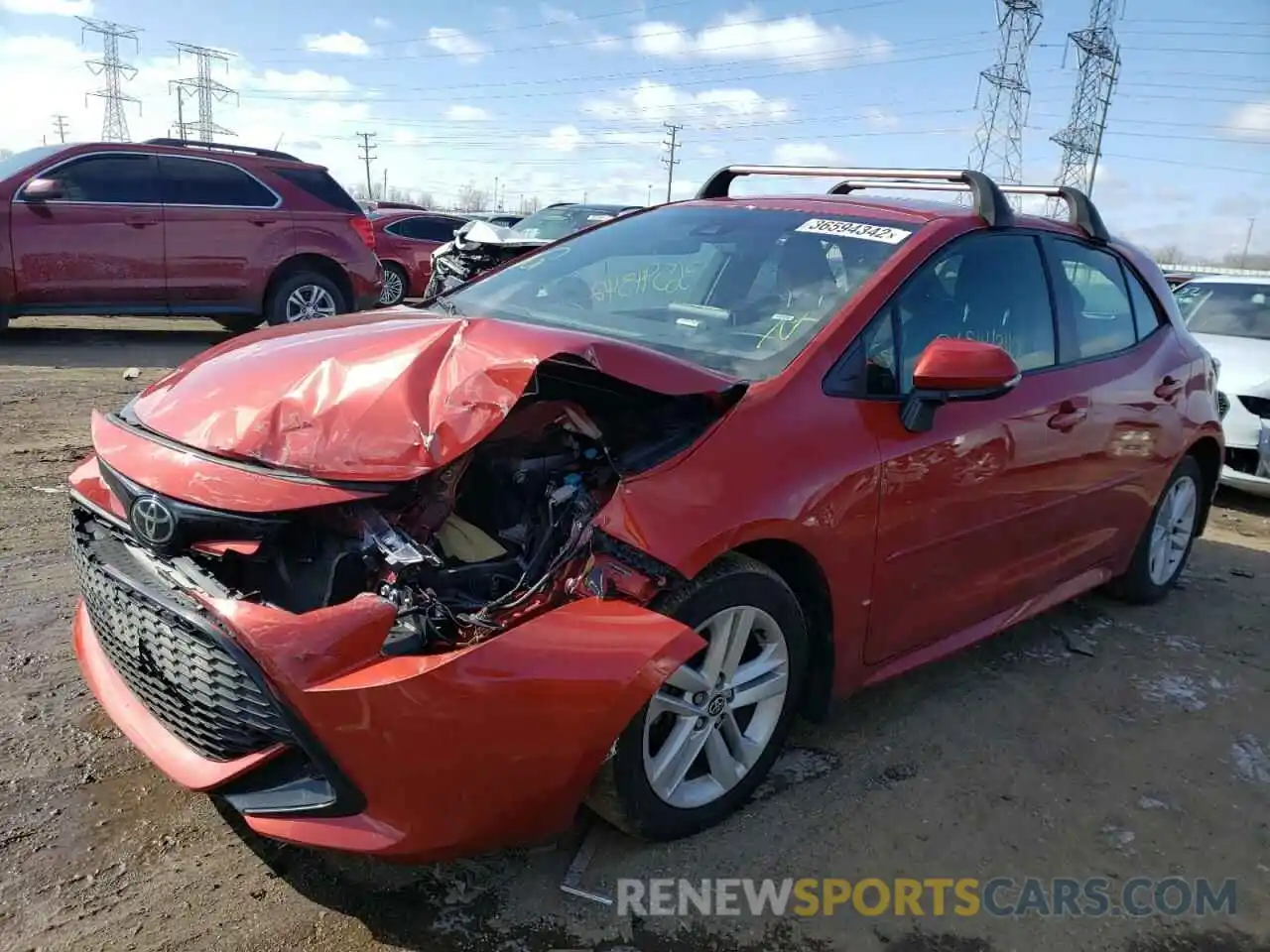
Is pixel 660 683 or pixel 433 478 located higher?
pixel 433 478

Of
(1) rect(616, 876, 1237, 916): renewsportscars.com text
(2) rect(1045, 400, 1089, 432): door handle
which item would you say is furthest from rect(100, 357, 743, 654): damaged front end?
(2) rect(1045, 400, 1089, 432): door handle

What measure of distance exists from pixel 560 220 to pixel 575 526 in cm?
1122

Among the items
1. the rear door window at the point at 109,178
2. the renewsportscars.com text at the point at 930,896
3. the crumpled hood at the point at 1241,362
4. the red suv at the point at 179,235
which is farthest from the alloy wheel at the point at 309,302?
the renewsportscars.com text at the point at 930,896

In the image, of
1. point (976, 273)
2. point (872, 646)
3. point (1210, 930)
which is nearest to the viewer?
point (1210, 930)

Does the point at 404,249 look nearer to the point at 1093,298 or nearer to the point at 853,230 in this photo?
the point at 1093,298

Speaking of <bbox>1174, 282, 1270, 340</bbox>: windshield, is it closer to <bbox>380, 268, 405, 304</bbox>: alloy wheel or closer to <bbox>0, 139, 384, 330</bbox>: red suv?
<bbox>0, 139, 384, 330</bbox>: red suv

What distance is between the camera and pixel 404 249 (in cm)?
1565

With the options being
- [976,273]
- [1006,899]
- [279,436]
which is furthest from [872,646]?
[279,436]

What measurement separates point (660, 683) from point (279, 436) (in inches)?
42.2

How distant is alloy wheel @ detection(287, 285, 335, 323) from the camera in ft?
31.9

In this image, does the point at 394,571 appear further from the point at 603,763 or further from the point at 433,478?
the point at 603,763

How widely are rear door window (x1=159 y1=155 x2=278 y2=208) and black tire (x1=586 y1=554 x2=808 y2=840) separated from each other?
825 cm

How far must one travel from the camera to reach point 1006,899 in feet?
8.60

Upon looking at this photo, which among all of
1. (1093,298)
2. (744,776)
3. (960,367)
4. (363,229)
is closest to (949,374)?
(960,367)
